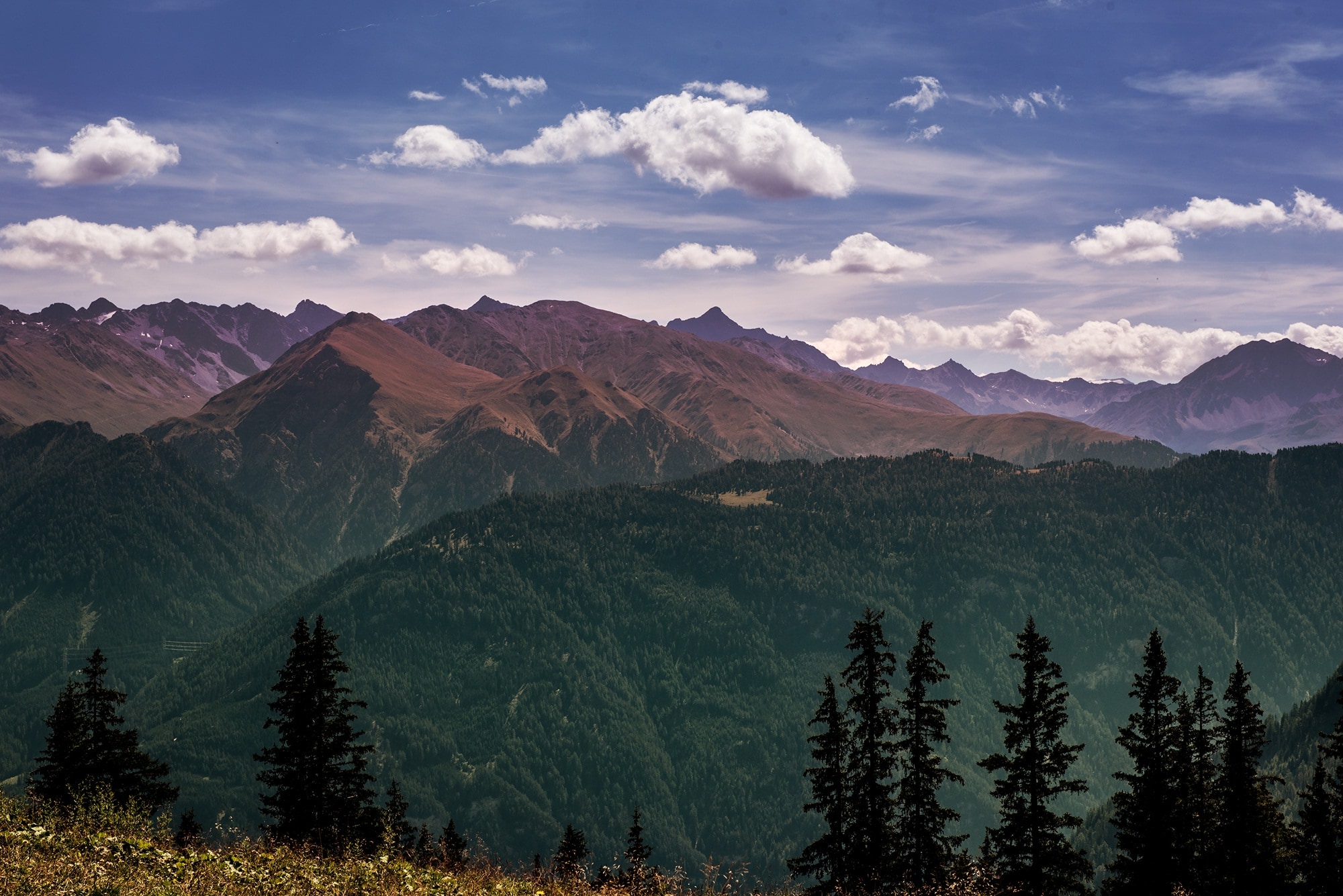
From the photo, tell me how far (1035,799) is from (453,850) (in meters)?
32.0

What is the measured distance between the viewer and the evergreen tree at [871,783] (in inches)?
1658

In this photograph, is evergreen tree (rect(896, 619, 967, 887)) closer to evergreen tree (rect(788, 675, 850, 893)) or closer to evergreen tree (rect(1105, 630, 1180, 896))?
evergreen tree (rect(788, 675, 850, 893))

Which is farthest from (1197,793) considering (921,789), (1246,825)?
(921,789)

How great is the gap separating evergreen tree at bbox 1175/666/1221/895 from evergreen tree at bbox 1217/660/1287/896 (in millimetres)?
462

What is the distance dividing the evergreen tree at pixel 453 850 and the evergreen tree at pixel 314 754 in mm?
4636

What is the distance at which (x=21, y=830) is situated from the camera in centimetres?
2705

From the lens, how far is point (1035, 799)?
40.0m

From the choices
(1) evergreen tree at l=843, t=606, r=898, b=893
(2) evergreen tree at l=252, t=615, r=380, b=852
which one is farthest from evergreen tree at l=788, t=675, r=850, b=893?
(2) evergreen tree at l=252, t=615, r=380, b=852

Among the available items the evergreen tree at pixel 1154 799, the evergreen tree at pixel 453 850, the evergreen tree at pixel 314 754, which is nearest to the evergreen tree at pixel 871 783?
the evergreen tree at pixel 1154 799

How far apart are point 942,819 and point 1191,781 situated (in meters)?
11.7

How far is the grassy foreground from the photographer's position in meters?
22.4

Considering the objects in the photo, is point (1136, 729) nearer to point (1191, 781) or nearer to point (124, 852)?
point (1191, 781)

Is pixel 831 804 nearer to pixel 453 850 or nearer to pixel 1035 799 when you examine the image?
pixel 1035 799

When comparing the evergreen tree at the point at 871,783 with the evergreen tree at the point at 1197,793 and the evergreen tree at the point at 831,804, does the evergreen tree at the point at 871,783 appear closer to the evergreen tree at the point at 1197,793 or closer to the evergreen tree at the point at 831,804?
the evergreen tree at the point at 831,804
